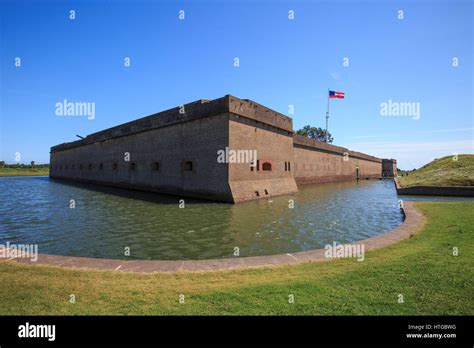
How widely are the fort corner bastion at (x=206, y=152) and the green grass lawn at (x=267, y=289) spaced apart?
37.3 ft

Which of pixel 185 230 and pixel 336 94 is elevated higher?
pixel 336 94

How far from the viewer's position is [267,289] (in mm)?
3736

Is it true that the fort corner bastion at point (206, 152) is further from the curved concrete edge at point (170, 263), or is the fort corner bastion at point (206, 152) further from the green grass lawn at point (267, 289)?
the green grass lawn at point (267, 289)

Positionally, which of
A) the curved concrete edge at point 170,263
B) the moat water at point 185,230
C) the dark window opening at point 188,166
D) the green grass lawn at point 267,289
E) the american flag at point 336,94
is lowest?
the moat water at point 185,230

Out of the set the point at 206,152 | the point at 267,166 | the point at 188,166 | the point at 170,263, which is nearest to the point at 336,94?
the point at 267,166

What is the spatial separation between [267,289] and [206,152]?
14.6m

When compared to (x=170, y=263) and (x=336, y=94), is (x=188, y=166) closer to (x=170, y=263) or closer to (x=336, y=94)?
(x=170, y=263)

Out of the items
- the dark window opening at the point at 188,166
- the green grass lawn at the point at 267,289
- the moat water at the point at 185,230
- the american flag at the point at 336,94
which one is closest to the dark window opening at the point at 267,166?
the dark window opening at the point at 188,166

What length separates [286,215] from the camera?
11711mm

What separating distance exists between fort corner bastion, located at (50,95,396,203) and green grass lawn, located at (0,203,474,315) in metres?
11.4

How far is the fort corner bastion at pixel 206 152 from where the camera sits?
16891 millimetres

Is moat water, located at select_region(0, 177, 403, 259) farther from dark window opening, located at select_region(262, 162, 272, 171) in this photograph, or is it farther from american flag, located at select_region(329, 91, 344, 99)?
american flag, located at select_region(329, 91, 344, 99)

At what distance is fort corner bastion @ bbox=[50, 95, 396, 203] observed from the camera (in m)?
16.9
